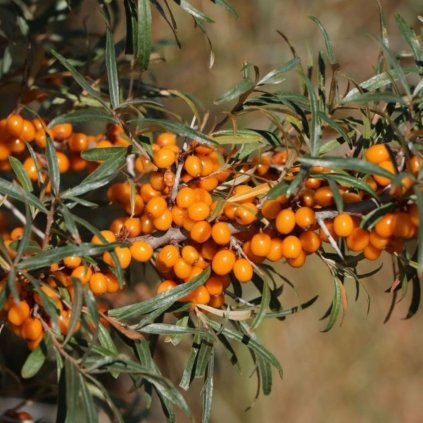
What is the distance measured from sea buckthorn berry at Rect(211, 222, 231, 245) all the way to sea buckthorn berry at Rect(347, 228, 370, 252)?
0.13 m

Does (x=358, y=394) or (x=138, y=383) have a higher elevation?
(x=138, y=383)

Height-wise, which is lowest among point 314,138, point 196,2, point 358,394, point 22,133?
point 358,394

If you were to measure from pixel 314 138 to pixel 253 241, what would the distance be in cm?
13

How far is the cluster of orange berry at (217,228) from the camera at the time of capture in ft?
2.12

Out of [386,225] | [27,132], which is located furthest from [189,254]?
[27,132]

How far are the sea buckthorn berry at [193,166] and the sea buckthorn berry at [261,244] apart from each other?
11 cm

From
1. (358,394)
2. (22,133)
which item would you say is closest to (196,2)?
(22,133)

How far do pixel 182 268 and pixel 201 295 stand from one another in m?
0.05

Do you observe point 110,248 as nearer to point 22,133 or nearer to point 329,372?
point 22,133

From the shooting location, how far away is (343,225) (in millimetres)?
634

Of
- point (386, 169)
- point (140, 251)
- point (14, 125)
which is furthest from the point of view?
point (14, 125)

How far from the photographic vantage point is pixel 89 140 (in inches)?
37.2

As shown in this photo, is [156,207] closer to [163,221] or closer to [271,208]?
[163,221]

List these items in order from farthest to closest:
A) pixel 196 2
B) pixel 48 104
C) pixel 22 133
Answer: pixel 196 2 → pixel 48 104 → pixel 22 133
